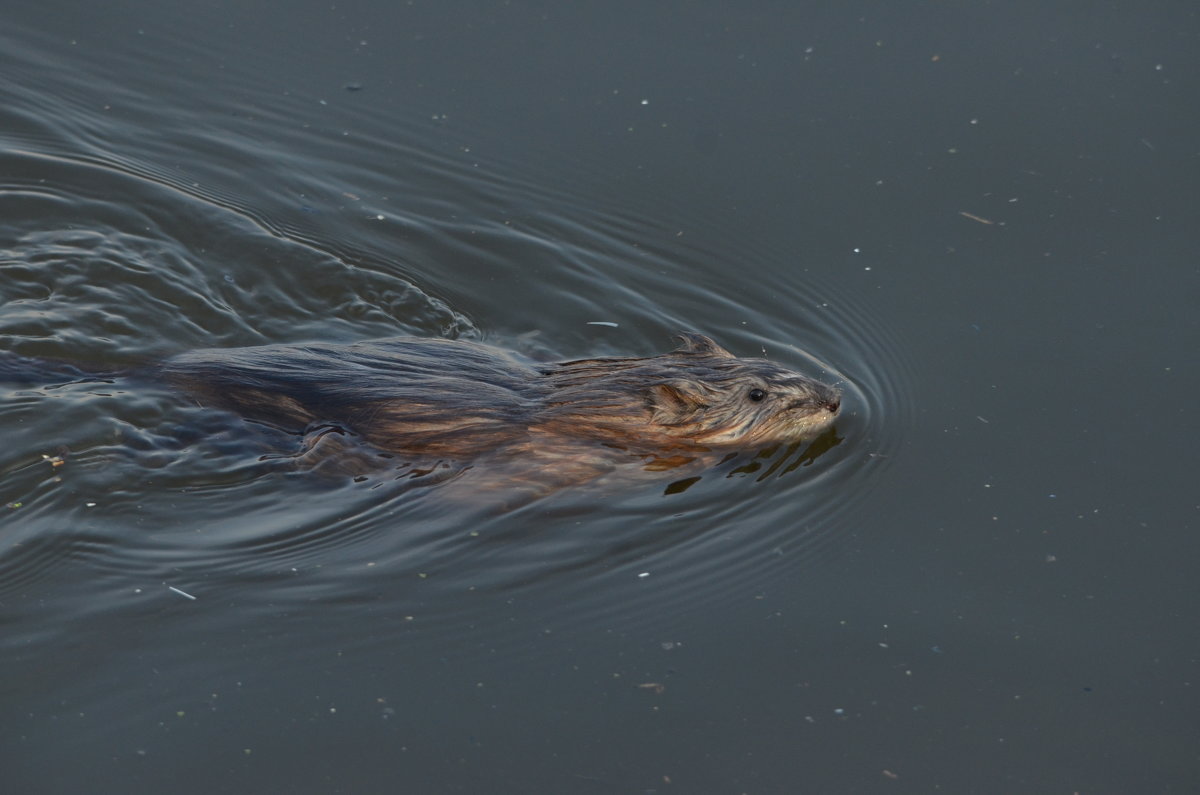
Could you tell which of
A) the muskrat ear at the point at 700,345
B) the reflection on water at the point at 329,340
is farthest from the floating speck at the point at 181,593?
the muskrat ear at the point at 700,345

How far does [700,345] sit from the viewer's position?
6.64 meters

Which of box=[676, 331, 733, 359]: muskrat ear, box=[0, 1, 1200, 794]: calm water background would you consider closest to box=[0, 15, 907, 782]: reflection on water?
box=[0, 1, 1200, 794]: calm water background

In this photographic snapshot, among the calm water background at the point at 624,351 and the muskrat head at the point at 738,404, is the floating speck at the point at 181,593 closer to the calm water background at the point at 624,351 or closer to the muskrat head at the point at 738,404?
the calm water background at the point at 624,351

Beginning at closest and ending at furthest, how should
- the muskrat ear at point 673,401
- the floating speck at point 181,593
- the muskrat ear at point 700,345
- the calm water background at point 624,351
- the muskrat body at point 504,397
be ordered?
the calm water background at point 624,351 < the floating speck at point 181,593 < the muskrat body at point 504,397 < the muskrat ear at point 673,401 < the muskrat ear at point 700,345

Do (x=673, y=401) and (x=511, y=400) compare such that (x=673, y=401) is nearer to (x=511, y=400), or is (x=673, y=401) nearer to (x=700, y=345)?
(x=700, y=345)

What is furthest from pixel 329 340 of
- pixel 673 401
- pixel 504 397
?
pixel 673 401

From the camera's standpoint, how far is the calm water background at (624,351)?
15.7 feet

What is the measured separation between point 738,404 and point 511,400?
3.59ft

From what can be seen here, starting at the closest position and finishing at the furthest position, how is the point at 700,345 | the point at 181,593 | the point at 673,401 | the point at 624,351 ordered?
1. the point at 181,593
2. the point at 673,401
3. the point at 700,345
4. the point at 624,351

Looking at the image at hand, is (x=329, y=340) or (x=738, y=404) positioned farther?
(x=329, y=340)

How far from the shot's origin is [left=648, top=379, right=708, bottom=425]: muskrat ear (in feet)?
20.5

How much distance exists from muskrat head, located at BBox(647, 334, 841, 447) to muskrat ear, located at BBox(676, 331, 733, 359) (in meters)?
0.17

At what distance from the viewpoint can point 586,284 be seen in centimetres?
745

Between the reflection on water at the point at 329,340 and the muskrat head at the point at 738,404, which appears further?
the muskrat head at the point at 738,404
